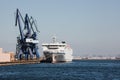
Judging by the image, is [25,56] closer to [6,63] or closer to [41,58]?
[41,58]

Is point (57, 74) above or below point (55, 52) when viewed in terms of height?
below

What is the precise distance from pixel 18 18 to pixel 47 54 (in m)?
18.5

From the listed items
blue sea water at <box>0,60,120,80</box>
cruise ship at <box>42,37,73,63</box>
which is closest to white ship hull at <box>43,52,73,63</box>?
cruise ship at <box>42,37,73,63</box>

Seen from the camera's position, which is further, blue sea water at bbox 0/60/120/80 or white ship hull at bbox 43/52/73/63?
white ship hull at bbox 43/52/73/63

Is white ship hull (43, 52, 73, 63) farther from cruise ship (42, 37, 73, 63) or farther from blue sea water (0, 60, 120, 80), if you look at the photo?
→ blue sea water (0, 60, 120, 80)

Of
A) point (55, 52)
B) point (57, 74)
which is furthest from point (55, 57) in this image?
point (57, 74)

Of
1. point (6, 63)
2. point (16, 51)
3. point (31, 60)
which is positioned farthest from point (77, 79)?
point (16, 51)

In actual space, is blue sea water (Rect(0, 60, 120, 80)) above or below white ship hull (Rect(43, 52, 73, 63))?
below

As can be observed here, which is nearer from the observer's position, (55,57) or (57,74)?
(57,74)

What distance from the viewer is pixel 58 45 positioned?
164375mm

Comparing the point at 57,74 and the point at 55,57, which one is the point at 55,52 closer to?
the point at 55,57

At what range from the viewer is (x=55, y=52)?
160m

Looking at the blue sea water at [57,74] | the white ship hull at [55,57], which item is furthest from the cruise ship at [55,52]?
the blue sea water at [57,74]

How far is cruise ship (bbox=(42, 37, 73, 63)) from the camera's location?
15988cm
